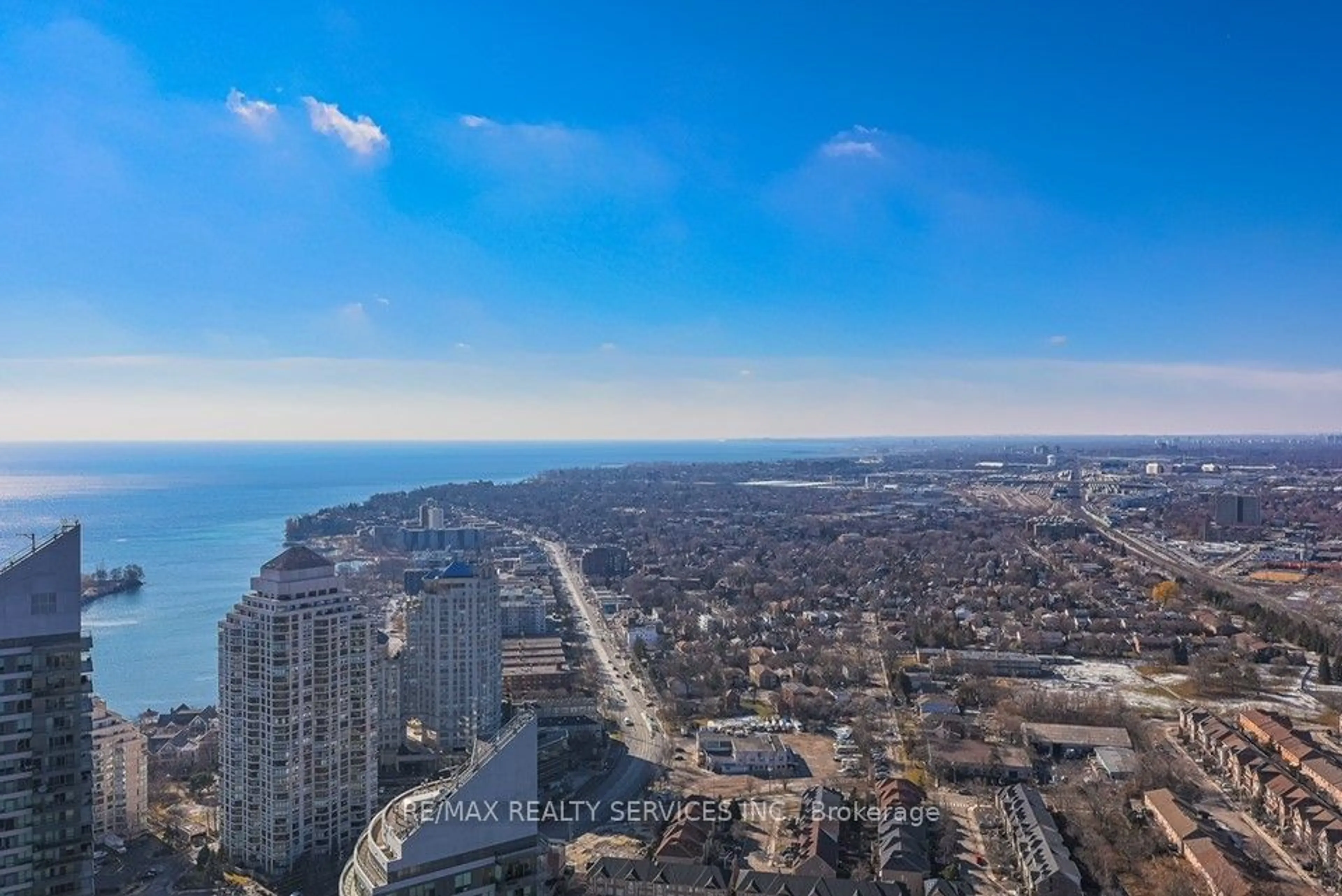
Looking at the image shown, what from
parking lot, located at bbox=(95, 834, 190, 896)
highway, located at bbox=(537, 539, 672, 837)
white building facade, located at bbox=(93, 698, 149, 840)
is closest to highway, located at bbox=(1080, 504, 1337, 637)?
highway, located at bbox=(537, 539, 672, 837)

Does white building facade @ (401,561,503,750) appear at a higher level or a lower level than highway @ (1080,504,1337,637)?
higher

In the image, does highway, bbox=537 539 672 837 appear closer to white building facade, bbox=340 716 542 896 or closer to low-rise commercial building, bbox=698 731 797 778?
low-rise commercial building, bbox=698 731 797 778

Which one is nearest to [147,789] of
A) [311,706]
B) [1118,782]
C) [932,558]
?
[311,706]

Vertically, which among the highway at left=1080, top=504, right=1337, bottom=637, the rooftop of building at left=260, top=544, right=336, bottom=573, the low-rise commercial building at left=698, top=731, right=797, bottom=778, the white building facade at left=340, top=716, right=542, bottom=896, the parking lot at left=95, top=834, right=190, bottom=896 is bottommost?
the parking lot at left=95, top=834, right=190, bottom=896

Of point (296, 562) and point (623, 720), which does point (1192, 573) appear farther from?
point (296, 562)

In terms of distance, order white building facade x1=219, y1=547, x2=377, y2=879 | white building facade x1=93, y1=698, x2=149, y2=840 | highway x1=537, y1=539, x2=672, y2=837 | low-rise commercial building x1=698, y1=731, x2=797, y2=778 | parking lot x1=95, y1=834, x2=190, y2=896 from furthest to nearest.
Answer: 1. low-rise commercial building x1=698, y1=731, x2=797, y2=778
2. highway x1=537, y1=539, x2=672, y2=837
3. white building facade x1=93, y1=698, x2=149, y2=840
4. white building facade x1=219, y1=547, x2=377, y2=879
5. parking lot x1=95, y1=834, x2=190, y2=896

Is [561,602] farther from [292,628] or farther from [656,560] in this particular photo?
[292,628]

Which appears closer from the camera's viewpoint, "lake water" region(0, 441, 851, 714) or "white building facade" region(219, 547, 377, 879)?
"white building facade" region(219, 547, 377, 879)
